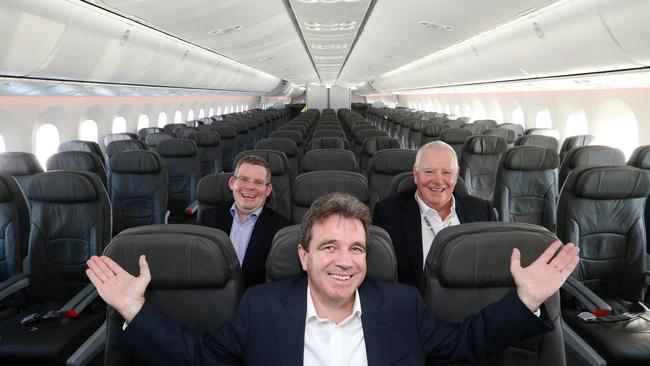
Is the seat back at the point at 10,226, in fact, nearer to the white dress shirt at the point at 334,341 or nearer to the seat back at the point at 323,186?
the seat back at the point at 323,186

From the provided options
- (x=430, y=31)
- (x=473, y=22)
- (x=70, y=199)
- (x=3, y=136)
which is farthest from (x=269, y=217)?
(x=3, y=136)

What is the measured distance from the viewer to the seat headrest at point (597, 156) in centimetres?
590

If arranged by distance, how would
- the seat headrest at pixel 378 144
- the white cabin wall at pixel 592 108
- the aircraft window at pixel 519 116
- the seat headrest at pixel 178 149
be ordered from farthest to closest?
the aircraft window at pixel 519 116, the white cabin wall at pixel 592 108, the seat headrest at pixel 378 144, the seat headrest at pixel 178 149

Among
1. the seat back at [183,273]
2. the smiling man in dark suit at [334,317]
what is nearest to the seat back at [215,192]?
the seat back at [183,273]

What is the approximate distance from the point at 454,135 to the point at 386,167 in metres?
3.59

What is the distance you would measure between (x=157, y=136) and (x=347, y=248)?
860cm

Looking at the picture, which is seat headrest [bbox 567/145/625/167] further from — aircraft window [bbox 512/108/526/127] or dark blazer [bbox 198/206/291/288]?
aircraft window [bbox 512/108/526/127]

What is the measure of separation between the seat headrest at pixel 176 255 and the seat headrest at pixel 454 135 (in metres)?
7.11

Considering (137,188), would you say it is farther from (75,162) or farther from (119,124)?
(119,124)

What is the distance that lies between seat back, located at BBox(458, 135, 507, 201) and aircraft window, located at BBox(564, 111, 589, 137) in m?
3.61

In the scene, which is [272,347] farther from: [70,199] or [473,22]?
[473,22]

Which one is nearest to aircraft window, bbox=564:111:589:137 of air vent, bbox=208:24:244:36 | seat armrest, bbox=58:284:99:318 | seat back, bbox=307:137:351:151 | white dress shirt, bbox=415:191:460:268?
seat back, bbox=307:137:351:151

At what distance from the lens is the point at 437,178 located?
11.8 ft

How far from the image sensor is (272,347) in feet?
6.89
